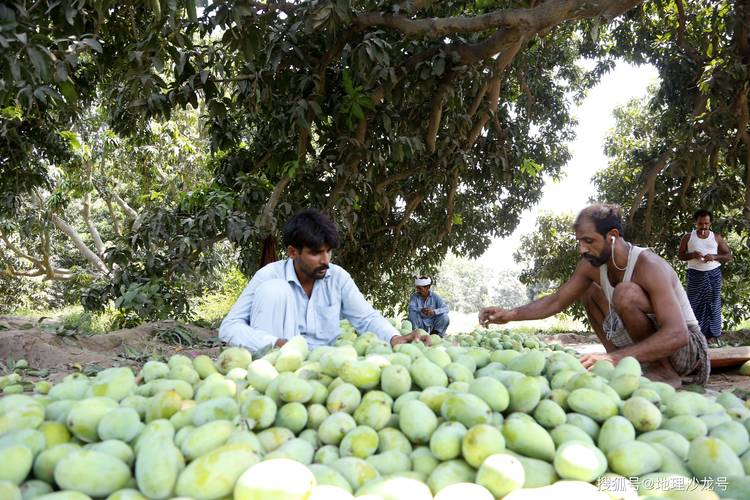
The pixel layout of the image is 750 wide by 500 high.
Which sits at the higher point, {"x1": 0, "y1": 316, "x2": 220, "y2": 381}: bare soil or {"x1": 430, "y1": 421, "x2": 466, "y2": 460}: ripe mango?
{"x1": 430, "y1": 421, "x2": 466, "y2": 460}: ripe mango

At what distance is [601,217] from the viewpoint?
3018mm

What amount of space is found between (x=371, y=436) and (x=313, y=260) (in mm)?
1678

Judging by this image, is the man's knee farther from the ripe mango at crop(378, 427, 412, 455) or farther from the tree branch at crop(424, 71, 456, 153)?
the tree branch at crop(424, 71, 456, 153)

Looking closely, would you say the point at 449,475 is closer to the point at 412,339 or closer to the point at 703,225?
the point at 412,339

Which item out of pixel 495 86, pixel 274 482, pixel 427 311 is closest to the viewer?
pixel 274 482

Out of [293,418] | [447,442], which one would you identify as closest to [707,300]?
[447,442]

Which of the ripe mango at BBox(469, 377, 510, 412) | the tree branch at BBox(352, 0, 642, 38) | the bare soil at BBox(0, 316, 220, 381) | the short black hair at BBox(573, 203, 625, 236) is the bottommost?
the bare soil at BBox(0, 316, 220, 381)

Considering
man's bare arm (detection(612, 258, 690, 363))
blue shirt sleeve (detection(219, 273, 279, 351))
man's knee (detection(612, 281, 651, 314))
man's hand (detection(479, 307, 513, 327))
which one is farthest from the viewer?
man's hand (detection(479, 307, 513, 327))

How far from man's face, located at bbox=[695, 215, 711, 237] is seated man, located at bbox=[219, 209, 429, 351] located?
179 inches

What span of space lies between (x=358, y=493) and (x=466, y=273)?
6932cm

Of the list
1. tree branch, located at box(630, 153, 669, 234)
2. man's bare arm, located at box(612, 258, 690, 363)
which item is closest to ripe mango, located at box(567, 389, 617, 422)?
man's bare arm, located at box(612, 258, 690, 363)

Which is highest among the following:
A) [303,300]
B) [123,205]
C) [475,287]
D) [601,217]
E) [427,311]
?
[123,205]

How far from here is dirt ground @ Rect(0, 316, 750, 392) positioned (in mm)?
3814

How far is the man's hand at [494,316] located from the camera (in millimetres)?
3277
